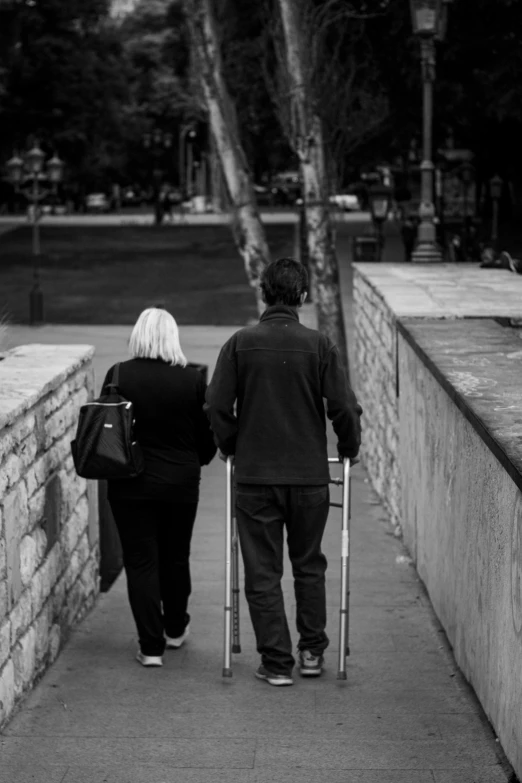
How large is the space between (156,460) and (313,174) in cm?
A: 1172

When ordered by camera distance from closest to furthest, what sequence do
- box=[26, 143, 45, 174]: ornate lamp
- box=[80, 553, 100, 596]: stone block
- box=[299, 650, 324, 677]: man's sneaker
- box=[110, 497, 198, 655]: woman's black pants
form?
box=[299, 650, 324, 677]: man's sneaker, box=[110, 497, 198, 655]: woman's black pants, box=[80, 553, 100, 596]: stone block, box=[26, 143, 45, 174]: ornate lamp

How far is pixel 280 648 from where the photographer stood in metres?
6.20

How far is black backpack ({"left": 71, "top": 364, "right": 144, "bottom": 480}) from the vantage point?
6238 mm

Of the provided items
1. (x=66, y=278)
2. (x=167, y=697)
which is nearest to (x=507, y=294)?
(x=167, y=697)

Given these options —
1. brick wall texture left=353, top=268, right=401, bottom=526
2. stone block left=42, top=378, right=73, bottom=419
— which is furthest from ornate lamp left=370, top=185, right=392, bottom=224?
stone block left=42, top=378, right=73, bottom=419

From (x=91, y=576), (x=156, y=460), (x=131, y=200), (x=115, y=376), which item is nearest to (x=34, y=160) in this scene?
(x=91, y=576)

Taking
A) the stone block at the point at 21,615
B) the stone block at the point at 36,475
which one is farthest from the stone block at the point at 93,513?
the stone block at the point at 21,615

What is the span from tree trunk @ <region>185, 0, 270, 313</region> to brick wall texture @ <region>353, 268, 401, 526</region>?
3.69 meters

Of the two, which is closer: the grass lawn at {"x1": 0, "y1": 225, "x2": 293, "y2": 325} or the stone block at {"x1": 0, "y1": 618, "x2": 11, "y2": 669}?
the stone block at {"x1": 0, "y1": 618, "x2": 11, "y2": 669}

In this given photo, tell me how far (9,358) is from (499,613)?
3.17 meters

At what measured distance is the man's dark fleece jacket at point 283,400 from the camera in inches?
237

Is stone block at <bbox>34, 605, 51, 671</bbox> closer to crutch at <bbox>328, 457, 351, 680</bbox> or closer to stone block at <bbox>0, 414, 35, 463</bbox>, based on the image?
stone block at <bbox>0, 414, 35, 463</bbox>

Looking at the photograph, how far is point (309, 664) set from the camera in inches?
249

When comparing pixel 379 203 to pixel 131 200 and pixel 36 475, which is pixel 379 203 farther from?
pixel 131 200
